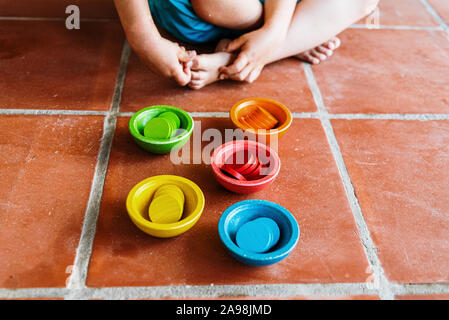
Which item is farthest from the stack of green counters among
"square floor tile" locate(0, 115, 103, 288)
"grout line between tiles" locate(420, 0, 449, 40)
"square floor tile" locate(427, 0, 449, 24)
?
"square floor tile" locate(427, 0, 449, 24)

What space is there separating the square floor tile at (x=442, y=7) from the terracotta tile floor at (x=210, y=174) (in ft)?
0.83

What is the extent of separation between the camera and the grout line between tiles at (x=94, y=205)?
604 millimetres

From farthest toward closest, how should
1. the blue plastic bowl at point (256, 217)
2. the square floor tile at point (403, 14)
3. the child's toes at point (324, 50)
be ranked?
1. the square floor tile at point (403, 14)
2. the child's toes at point (324, 50)
3. the blue plastic bowl at point (256, 217)

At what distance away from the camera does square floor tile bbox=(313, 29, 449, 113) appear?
39.0 inches

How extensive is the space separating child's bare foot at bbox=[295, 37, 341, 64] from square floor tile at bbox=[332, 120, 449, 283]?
263 mm

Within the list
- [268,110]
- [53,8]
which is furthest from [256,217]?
[53,8]

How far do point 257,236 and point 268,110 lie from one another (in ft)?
1.18

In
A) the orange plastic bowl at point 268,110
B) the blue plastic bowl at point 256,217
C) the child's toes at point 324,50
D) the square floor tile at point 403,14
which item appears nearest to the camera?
the blue plastic bowl at point 256,217

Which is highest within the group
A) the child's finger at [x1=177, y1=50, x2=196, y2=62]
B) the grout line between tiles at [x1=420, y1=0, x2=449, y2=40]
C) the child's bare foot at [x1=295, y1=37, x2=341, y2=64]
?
the grout line between tiles at [x1=420, y1=0, x2=449, y2=40]

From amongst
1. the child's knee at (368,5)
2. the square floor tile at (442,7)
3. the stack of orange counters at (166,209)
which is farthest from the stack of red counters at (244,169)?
the square floor tile at (442,7)

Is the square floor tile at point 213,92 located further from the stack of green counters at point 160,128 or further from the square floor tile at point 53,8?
the square floor tile at point 53,8

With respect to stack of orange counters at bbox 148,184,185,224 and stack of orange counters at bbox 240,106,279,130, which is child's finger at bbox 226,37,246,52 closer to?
stack of orange counters at bbox 240,106,279,130

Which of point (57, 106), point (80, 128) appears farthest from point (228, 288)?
point (57, 106)

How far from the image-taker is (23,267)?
0.61 metres
